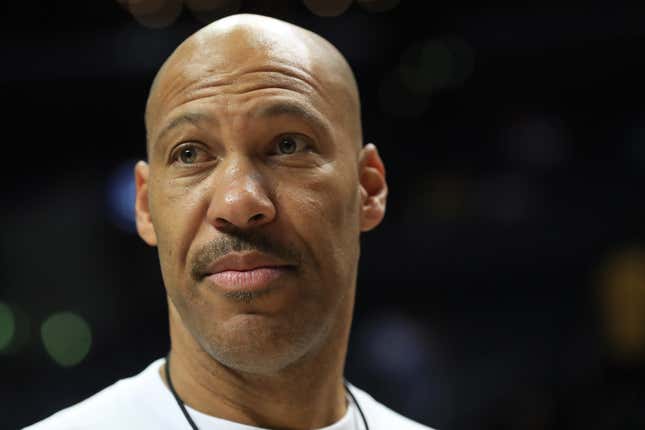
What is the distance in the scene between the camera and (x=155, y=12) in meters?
3.73

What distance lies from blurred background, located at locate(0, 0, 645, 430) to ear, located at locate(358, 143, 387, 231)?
1555 mm

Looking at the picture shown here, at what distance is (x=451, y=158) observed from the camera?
4.52 m

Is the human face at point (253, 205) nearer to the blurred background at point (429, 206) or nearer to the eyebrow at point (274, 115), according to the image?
the eyebrow at point (274, 115)

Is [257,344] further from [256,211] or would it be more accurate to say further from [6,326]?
[6,326]

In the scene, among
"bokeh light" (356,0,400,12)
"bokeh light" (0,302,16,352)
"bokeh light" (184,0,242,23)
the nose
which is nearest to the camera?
the nose

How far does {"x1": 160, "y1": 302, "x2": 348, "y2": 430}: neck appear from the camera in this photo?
1972 millimetres

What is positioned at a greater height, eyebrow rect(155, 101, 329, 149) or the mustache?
eyebrow rect(155, 101, 329, 149)

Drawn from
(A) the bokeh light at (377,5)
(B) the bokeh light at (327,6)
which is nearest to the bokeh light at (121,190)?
(B) the bokeh light at (327,6)

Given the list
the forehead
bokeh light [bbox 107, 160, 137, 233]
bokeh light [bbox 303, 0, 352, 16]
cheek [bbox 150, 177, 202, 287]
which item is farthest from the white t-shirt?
bokeh light [bbox 303, 0, 352, 16]

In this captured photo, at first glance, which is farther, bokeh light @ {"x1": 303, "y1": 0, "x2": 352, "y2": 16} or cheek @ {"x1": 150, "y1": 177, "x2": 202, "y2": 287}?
bokeh light @ {"x1": 303, "y1": 0, "x2": 352, "y2": 16}

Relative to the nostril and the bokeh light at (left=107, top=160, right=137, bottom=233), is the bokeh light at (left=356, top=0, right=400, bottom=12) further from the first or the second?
the nostril

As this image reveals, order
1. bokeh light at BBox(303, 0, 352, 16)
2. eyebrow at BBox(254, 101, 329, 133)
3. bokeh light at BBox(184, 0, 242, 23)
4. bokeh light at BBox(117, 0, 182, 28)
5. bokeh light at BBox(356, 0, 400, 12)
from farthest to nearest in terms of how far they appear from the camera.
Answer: bokeh light at BBox(356, 0, 400, 12), bokeh light at BBox(303, 0, 352, 16), bokeh light at BBox(184, 0, 242, 23), bokeh light at BBox(117, 0, 182, 28), eyebrow at BBox(254, 101, 329, 133)

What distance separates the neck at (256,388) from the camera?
77.6 inches

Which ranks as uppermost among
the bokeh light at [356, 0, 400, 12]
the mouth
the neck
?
the mouth
